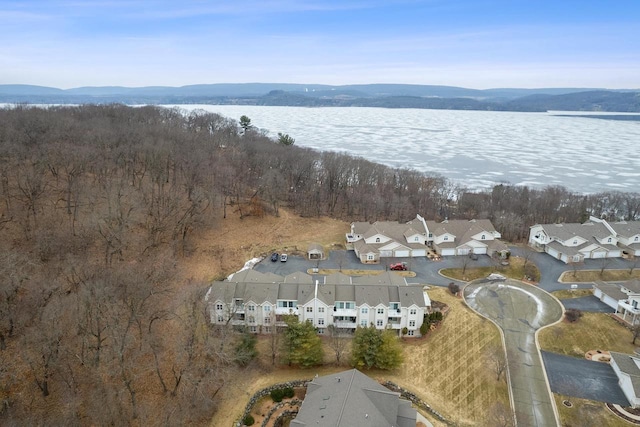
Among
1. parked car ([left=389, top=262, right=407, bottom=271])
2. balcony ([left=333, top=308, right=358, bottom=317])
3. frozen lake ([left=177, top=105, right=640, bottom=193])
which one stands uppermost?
frozen lake ([left=177, top=105, right=640, bottom=193])

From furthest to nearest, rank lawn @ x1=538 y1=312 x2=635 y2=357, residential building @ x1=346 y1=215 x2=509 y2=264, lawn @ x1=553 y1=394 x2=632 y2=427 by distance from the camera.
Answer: residential building @ x1=346 y1=215 x2=509 y2=264 → lawn @ x1=538 y1=312 x2=635 y2=357 → lawn @ x1=553 y1=394 x2=632 y2=427

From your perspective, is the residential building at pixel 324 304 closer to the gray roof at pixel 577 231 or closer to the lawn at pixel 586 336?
the lawn at pixel 586 336

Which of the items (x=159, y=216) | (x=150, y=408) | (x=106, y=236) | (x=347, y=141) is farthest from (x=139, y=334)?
(x=347, y=141)

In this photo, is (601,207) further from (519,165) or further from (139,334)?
(139,334)

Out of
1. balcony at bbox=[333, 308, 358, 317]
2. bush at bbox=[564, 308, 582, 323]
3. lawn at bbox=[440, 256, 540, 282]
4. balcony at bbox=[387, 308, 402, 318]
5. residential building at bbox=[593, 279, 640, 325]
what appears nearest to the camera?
balcony at bbox=[387, 308, 402, 318]

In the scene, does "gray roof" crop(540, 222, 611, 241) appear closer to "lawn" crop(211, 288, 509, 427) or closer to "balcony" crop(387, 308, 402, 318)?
Result: "lawn" crop(211, 288, 509, 427)

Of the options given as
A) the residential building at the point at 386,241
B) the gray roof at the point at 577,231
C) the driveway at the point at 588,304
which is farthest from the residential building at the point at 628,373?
the residential building at the point at 386,241

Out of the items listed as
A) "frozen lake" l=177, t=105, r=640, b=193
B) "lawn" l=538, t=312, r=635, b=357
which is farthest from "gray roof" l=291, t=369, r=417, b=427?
"frozen lake" l=177, t=105, r=640, b=193
